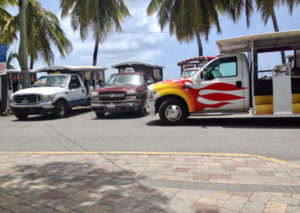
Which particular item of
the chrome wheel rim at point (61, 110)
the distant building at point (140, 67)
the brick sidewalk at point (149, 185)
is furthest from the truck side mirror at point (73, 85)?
the distant building at point (140, 67)

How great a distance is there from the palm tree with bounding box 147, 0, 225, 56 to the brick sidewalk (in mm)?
16716

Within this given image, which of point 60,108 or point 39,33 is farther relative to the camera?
point 39,33

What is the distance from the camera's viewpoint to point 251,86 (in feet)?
28.2

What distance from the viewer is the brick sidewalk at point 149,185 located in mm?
3292

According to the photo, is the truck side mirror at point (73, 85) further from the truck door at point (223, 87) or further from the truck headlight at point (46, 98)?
the truck door at point (223, 87)

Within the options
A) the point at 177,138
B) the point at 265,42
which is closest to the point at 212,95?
the point at 265,42

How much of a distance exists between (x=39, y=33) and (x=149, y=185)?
21786mm

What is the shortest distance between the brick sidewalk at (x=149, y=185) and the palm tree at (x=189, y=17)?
16716 mm

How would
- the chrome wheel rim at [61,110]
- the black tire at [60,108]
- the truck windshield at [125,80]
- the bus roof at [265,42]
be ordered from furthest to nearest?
the chrome wheel rim at [61,110] < the truck windshield at [125,80] < the black tire at [60,108] < the bus roof at [265,42]

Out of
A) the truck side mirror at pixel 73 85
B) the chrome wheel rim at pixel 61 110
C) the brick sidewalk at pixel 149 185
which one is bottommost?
the brick sidewalk at pixel 149 185

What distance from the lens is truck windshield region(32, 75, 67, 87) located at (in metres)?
13.1

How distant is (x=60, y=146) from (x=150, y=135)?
2165 millimetres

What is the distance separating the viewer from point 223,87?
28.5ft

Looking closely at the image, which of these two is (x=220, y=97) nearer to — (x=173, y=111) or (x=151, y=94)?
(x=173, y=111)
